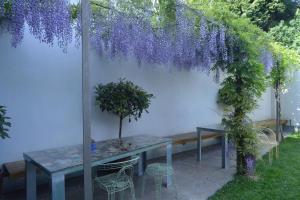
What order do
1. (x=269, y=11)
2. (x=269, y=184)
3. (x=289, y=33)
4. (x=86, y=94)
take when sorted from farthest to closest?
(x=269, y=11)
(x=289, y=33)
(x=269, y=184)
(x=86, y=94)

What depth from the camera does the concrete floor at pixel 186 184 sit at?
3697mm

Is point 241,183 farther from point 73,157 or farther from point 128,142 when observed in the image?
point 73,157

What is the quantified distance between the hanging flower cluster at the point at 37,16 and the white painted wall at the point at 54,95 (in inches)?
22.9

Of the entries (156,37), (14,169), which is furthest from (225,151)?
(14,169)

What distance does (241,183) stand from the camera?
4.15 m

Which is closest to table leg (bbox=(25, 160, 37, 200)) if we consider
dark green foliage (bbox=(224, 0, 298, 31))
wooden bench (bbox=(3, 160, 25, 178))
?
wooden bench (bbox=(3, 160, 25, 178))

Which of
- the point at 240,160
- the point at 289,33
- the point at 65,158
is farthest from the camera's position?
the point at 289,33

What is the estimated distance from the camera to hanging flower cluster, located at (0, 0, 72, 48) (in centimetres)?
300

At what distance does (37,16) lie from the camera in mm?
3117

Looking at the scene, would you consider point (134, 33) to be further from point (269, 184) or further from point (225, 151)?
point (269, 184)

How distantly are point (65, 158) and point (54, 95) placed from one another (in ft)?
4.77

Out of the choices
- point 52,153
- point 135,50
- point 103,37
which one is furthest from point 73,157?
point 135,50

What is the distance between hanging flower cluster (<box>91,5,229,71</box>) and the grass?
6.25ft

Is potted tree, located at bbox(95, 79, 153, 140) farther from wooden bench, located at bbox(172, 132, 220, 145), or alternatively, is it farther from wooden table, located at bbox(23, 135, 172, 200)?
wooden bench, located at bbox(172, 132, 220, 145)
